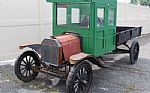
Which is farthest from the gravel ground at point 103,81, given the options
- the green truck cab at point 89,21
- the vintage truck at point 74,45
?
the green truck cab at point 89,21

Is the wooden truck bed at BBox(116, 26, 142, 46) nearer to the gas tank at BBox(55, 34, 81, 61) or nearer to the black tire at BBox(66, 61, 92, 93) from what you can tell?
the gas tank at BBox(55, 34, 81, 61)

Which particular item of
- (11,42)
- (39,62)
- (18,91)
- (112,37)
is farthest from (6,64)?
(112,37)

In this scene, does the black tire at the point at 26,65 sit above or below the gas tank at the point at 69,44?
below

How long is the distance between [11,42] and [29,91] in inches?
123

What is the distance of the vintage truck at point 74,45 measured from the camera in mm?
5648

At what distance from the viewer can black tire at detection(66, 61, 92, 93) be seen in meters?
5.20

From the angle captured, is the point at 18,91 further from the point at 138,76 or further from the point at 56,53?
the point at 138,76

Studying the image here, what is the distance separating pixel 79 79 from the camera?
5449 millimetres

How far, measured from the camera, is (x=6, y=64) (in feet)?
26.5

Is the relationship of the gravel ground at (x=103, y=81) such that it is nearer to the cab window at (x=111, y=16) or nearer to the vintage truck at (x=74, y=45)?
the vintage truck at (x=74, y=45)

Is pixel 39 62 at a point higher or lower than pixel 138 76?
higher

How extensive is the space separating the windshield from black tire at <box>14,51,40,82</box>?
45.6 inches

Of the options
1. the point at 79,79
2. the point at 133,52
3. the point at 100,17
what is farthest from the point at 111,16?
the point at 79,79

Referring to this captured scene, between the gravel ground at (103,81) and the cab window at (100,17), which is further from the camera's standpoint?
the cab window at (100,17)
